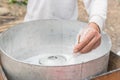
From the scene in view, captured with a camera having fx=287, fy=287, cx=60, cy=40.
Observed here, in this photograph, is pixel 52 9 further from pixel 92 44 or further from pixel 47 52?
pixel 92 44

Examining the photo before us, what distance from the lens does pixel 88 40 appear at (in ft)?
3.67

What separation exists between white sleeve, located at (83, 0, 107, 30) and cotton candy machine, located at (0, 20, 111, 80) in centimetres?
8

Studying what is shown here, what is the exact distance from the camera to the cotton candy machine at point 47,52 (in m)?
0.95

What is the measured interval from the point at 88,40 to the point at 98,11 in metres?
0.24

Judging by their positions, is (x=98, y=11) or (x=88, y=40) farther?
(x=98, y=11)

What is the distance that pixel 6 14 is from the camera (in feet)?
13.2

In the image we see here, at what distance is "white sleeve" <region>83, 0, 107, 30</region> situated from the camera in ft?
4.15

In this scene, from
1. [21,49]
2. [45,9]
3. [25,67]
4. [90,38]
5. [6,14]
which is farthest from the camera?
[6,14]

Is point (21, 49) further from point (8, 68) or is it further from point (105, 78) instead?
point (105, 78)

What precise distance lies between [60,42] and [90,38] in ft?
0.68

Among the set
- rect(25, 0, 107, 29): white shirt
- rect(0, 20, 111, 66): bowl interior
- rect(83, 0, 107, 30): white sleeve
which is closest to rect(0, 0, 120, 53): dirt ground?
rect(25, 0, 107, 29): white shirt

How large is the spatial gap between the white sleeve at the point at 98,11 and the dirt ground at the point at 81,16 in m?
A: 2.00

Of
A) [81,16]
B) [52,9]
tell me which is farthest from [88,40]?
[81,16]

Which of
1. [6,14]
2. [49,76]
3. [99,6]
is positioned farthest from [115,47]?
[49,76]
